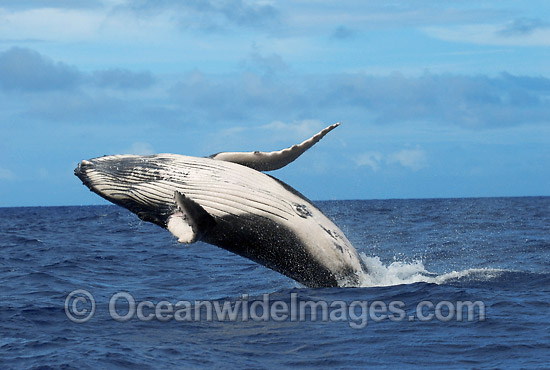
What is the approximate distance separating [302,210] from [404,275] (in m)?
3.98

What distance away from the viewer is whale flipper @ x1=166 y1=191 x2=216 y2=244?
10.3m

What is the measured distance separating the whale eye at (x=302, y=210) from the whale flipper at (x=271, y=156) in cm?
74

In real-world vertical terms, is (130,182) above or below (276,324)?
above

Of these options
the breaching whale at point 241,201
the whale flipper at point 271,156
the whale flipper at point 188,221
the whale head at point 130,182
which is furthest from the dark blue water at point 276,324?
A: the whale flipper at point 271,156

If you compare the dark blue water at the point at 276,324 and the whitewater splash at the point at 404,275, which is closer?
the dark blue water at the point at 276,324

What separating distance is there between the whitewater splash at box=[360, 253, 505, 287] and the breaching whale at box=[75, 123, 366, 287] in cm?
100

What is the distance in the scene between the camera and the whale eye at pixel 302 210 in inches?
472

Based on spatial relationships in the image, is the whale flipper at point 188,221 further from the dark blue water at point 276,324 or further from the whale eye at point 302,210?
the whale eye at point 302,210

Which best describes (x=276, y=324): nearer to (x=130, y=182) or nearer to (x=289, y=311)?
(x=289, y=311)

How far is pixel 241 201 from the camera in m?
11.7

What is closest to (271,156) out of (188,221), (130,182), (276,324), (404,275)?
(188,221)

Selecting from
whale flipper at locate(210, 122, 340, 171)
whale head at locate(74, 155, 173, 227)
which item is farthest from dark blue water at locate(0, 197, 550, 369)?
whale flipper at locate(210, 122, 340, 171)

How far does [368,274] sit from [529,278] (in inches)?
149

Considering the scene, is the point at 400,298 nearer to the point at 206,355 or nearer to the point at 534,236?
the point at 206,355
